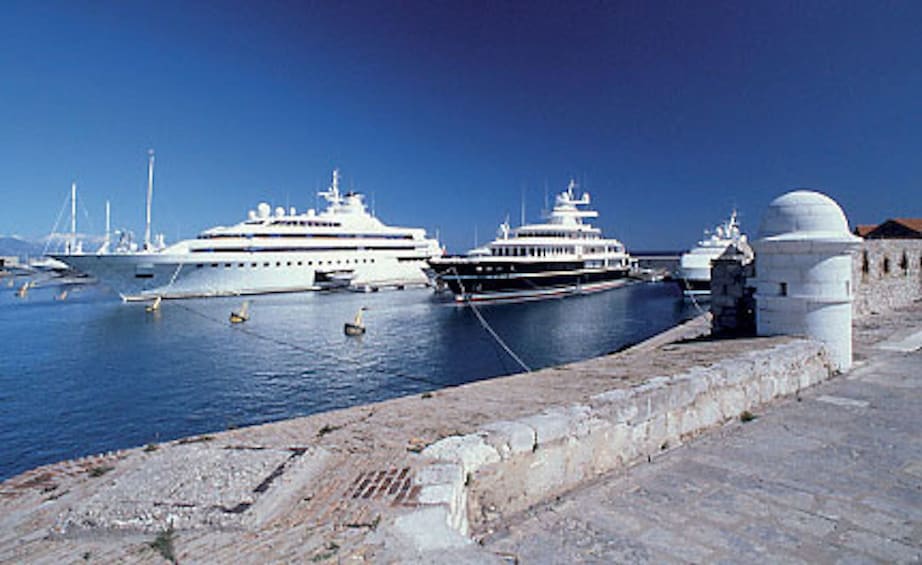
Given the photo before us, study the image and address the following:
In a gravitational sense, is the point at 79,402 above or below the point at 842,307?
below

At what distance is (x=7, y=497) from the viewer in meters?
2.86

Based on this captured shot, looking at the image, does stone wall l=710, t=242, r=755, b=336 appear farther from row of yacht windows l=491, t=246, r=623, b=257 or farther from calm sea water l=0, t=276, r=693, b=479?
row of yacht windows l=491, t=246, r=623, b=257

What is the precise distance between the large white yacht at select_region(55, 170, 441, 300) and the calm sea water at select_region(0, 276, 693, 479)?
23.5 feet

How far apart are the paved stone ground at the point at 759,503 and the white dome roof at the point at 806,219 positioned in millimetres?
2550

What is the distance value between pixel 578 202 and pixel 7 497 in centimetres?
5818

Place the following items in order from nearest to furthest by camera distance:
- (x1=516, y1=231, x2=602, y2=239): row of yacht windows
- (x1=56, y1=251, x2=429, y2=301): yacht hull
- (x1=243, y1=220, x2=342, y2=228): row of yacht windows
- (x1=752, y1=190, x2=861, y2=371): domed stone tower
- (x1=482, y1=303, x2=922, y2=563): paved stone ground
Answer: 1. (x1=482, y1=303, x2=922, y2=563): paved stone ground
2. (x1=752, y1=190, x2=861, y2=371): domed stone tower
3. (x1=56, y1=251, x2=429, y2=301): yacht hull
4. (x1=516, y1=231, x2=602, y2=239): row of yacht windows
5. (x1=243, y1=220, x2=342, y2=228): row of yacht windows

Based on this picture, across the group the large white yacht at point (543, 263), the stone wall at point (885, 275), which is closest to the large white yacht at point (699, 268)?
the large white yacht at point (543, 263)

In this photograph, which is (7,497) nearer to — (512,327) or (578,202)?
(512,327)

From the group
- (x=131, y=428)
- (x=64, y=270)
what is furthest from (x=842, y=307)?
(x=64, y=270)

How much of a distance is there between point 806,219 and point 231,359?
2062 centimetres

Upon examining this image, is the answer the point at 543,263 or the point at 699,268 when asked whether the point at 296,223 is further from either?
the point at 699,268

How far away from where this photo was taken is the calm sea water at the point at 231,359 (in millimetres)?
13234

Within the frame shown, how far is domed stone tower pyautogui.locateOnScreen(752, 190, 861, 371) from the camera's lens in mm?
6328

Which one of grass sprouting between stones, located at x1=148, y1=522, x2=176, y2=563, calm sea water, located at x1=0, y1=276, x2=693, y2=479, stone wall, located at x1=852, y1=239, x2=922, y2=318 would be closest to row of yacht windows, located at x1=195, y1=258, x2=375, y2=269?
calm sea water, located at x1=0, y1=276, x2=693, y2=479
